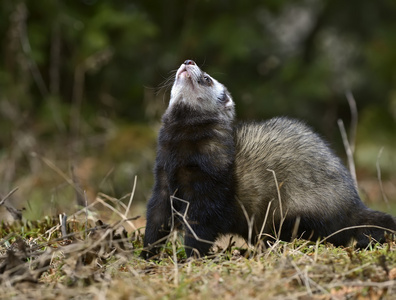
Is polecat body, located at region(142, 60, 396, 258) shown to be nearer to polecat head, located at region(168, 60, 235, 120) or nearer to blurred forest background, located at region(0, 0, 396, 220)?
polecat head, located at region(168, 60, 235, 120)

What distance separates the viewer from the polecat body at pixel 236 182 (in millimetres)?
4176

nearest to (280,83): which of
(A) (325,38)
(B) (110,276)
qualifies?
(A) (325,38)

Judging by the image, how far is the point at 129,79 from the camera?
9.78m

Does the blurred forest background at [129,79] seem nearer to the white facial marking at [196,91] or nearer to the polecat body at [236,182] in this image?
the white facial marking at [196,91]

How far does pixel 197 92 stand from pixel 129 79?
5267mm

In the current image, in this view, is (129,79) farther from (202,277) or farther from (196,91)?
(202,277)

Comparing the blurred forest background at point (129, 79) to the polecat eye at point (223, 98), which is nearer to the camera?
the polecat eye at point (223, 98)

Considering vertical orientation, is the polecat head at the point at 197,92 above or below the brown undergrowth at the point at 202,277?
above

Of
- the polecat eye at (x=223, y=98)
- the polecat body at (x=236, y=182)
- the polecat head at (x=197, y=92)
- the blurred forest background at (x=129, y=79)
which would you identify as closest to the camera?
the polecat body at (x=236, y=182)

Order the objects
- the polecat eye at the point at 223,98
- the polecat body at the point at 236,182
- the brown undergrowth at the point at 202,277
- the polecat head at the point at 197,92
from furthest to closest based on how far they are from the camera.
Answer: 1. the polecat eye at the point at 223,98
2. the polecat head at the point at 197,92
3. the polecat body at the point at 236,182
4. the brown undergrowth at the point at 202,277

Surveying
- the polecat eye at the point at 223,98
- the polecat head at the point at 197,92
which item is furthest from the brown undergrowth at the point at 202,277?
the polecat eye at the point at 223,98

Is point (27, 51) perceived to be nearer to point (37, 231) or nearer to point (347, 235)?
point (37, 231)

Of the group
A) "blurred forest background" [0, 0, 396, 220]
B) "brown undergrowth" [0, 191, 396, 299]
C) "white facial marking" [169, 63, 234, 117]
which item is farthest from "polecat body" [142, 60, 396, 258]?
"blurred forest background" [0, 0, 396, 220]

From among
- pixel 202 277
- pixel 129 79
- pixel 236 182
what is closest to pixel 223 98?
pixel 236 182
